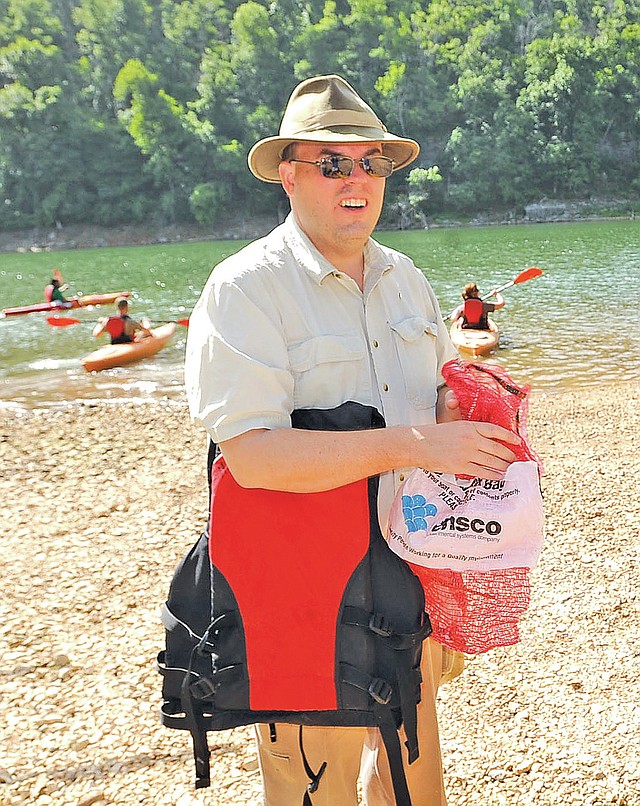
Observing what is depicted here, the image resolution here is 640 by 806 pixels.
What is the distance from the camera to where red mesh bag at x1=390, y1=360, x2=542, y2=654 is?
5.95ft

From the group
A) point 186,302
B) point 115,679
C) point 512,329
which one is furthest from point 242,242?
point 115,679

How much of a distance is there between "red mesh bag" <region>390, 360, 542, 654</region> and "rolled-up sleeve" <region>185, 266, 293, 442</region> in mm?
465

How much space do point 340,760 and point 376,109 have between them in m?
74.7

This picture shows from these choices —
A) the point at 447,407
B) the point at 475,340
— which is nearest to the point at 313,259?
the point at 447,407

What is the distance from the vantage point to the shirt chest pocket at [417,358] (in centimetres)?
188

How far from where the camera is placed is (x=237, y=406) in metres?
1.58

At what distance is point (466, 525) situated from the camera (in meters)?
1.69

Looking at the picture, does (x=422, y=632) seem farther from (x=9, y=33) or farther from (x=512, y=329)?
(x=9, y=33)

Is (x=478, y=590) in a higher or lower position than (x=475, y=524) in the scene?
lower

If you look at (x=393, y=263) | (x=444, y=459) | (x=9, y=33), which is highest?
(x=9, y=33)

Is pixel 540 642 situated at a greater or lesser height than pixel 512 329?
greater

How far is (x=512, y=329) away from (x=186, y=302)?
1237cm

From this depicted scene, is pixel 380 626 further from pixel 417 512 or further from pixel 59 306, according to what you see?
pixel 59 306

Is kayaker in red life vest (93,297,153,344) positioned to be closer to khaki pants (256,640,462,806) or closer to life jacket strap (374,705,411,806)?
khaki pants (256,640,462,806)
